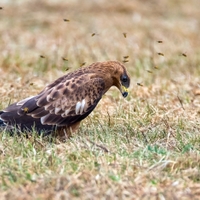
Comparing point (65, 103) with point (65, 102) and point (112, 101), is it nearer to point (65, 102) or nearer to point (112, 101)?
point (65, 102)

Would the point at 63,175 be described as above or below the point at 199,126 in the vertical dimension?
above

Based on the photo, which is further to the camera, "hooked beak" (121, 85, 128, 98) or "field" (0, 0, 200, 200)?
"hooked beak" (121, 85, 128, 98)

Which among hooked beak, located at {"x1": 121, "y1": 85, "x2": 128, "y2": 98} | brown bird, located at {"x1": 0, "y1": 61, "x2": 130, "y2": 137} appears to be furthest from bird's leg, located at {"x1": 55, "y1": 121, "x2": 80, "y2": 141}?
hooked beak, located at {"x1": 121, "y1": 85, "x2": 128, "y2": 98}

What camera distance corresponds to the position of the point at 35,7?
13.9 m

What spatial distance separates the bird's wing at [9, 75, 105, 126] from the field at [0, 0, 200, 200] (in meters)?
0.21

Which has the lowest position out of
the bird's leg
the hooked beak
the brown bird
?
the bird's leg

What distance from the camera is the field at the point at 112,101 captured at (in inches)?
193

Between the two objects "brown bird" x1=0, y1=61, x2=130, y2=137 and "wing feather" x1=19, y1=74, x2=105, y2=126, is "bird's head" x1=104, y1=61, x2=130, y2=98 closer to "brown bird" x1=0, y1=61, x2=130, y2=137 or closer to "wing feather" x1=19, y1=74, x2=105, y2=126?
"brown bird" x1=0, y1=61, x2=130, y2=137

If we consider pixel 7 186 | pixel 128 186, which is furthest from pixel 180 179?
pixel 7 186

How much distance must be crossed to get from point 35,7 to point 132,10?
1.97 metres

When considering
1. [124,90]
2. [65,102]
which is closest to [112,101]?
[124,90]

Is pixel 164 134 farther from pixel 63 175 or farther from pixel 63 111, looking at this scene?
pixel 63 175

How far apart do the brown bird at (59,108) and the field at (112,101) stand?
172mm

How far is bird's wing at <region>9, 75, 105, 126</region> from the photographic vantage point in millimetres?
6461
